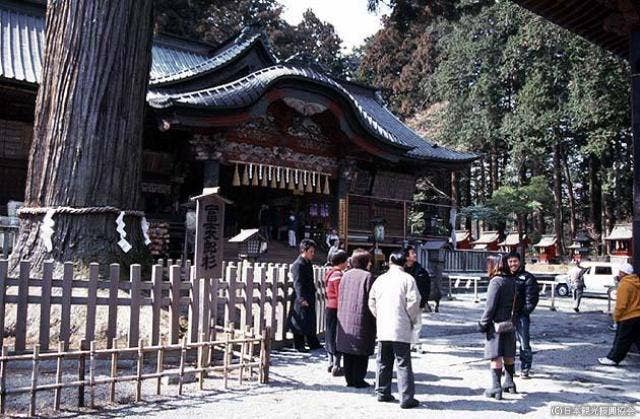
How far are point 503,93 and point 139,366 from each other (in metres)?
32.4

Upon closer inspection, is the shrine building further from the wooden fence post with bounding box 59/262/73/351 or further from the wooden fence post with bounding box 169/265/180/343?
the wooden fence post with bounding box 59/262/73/351

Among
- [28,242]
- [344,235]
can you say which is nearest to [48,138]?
[28,242]

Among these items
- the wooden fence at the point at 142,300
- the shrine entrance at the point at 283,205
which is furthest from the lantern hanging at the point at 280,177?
the wooden fence at the point at 142,300

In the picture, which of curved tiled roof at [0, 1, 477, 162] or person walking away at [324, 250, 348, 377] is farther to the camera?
curved tiled roof at [0, 1, 477, 162]

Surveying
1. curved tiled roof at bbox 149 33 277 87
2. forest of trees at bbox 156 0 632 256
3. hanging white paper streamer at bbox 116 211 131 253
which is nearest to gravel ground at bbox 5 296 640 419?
hanging white paper streamer at bbox 116 211 131 253

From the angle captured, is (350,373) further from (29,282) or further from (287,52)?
(287,52)

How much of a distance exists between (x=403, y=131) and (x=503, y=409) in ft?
59.0

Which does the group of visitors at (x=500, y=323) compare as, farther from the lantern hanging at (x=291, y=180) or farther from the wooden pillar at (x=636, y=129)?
the lantern hanging at (x=291, y=180)

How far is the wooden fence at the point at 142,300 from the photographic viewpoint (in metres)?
5.23

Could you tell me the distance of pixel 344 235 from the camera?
17.2m

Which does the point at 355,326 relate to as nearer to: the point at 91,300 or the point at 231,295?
the point at 231,295

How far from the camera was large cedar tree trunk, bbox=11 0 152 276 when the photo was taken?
683 centimetres

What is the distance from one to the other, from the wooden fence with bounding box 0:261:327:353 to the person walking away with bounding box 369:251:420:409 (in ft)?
5.02

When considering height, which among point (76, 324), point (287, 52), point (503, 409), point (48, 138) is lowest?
point (503, 409)
